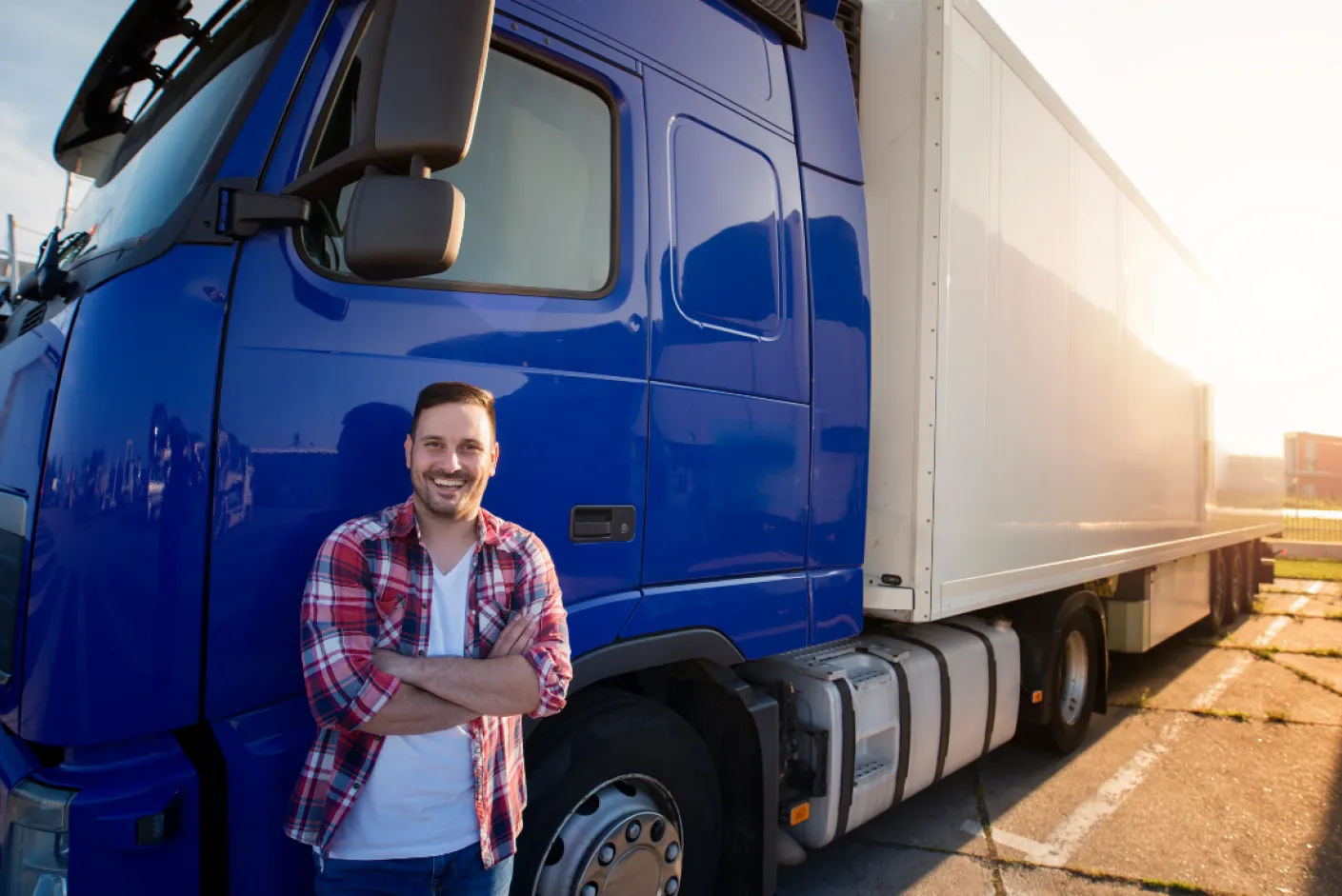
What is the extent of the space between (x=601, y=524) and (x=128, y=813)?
3.82ft

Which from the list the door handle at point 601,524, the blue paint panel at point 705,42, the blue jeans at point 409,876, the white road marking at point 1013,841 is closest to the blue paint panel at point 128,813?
the blue jeans at point 409,876

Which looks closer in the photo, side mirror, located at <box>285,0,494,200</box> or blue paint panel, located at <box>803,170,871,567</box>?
side mirror, located at <box>285,0,494,200</box>

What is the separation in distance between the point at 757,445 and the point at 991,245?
1.89 m

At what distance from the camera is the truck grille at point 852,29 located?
3.64 metres

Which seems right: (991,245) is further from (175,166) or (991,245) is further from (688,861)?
(175,166)

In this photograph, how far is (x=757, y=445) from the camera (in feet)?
9.05

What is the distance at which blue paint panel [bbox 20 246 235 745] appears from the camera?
5.26ft

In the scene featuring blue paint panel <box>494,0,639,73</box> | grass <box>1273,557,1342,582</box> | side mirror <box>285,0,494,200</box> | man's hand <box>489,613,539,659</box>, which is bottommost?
grass <box>1273,557,1342,582</box>

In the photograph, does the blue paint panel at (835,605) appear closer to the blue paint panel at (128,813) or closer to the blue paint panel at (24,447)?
the blue paint panel at (128,813)

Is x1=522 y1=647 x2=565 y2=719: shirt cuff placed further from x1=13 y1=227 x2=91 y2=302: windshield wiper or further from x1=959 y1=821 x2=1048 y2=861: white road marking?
x1=959 y1=821 x2=1048 y2=861: white road marking

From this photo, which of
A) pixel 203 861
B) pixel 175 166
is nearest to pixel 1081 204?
pixel 175 166

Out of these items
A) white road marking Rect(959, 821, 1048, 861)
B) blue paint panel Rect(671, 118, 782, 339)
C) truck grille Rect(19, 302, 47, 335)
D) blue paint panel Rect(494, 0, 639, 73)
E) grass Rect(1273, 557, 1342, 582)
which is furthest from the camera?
grass Rect(1273, 557, 1342, 582)

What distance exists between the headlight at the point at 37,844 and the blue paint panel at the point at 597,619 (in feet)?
3.49

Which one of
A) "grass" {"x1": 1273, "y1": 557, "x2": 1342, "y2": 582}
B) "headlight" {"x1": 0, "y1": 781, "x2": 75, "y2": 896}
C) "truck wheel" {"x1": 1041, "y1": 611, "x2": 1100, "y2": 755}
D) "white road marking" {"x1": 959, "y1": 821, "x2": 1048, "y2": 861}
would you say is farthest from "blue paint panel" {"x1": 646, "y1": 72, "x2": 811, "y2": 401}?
"grass" {"x1": 1273, "y1": 557, "x2": 1342, "y2": 582}
